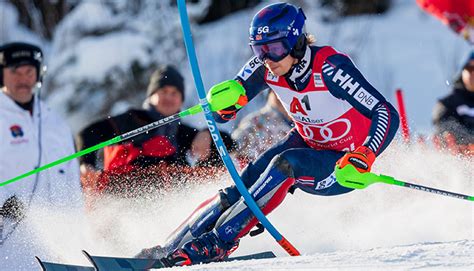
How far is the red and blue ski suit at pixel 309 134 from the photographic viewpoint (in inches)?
223

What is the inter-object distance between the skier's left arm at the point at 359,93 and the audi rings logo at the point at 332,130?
0.22 m

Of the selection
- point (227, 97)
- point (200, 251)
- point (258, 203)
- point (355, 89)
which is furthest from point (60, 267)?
point (355, 89)

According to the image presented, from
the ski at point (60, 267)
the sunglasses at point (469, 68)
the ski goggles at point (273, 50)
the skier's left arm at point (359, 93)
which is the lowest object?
the sunglasses at point (469, 68)

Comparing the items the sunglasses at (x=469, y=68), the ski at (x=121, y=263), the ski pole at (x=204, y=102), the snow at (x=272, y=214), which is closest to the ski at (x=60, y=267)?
the ski at (x=121, y=263)

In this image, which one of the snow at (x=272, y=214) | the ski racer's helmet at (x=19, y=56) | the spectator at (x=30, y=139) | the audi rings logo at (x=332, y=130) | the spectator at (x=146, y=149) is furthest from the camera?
the ski racer's helmet at (x=19, y=56)

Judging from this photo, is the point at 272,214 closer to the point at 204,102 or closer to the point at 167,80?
the point at 167,80

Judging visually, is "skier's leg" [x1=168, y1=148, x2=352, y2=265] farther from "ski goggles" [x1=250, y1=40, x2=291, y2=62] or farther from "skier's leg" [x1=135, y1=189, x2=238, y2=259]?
"ski goggles" [x1=250, y1=40, x2=291, y2=62]

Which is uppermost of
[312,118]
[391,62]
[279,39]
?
[279,39]

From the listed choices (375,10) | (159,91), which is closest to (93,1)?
(375,10)

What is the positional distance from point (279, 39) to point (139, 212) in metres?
1.98

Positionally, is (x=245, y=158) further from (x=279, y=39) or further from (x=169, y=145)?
(x=279, y=39)

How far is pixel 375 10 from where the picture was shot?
1659 centimetres

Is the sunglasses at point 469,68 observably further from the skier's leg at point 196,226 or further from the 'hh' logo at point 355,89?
the skier's leg at point 196,226

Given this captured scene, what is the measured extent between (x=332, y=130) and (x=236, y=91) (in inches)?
25.7
